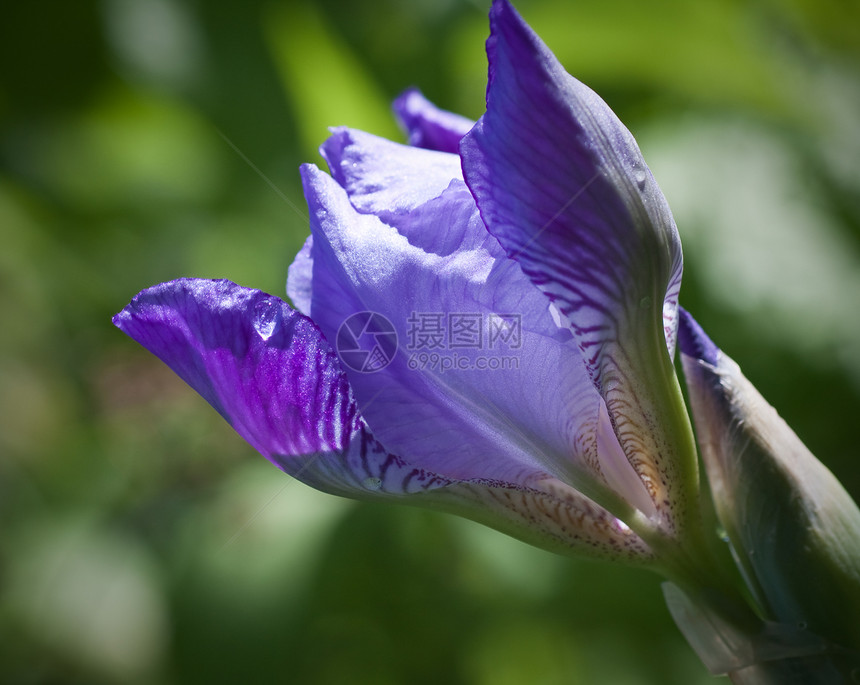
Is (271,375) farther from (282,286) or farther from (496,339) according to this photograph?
(282,286)

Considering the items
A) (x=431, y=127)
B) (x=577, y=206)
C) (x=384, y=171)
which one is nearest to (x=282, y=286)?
(x=431, y=127)

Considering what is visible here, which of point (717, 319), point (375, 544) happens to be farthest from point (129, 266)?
point (717, 319)

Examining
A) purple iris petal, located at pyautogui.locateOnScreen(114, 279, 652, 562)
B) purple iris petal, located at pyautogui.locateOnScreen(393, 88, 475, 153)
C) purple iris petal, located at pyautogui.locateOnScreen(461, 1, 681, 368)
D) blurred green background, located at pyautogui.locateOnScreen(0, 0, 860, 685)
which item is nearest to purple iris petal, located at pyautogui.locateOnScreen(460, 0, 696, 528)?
purple iris petal, located at pyautogui.locateOnScreen(461, 1, 681, 368)

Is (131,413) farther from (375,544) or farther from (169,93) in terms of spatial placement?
(169,93)

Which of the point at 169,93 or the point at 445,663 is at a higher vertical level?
the point at 169,93

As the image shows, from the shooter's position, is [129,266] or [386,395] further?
[129,266]

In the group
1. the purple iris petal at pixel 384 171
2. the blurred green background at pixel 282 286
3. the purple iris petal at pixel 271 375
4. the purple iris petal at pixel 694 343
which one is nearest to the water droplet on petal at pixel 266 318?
the purple iris petal at pixel 271 375
